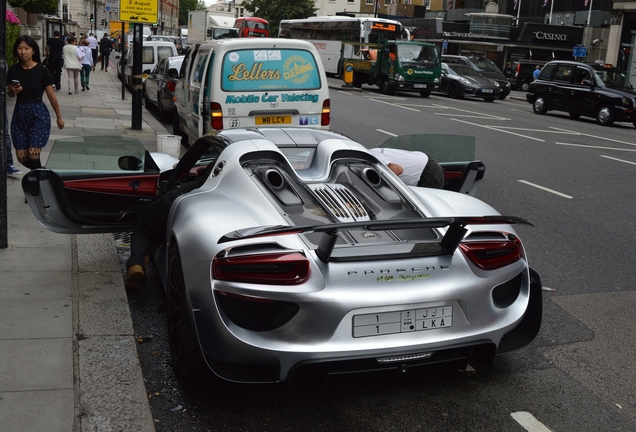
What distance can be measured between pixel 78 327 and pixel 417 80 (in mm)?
28094

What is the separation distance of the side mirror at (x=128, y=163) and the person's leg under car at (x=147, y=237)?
0.59m

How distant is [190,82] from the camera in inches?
503

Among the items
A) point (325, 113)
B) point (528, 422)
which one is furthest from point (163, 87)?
point (528, 422)

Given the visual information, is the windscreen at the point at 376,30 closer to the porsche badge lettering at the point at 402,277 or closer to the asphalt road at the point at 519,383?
the asphalt road at the point at 519,383

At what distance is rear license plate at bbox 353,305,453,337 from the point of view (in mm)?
3699

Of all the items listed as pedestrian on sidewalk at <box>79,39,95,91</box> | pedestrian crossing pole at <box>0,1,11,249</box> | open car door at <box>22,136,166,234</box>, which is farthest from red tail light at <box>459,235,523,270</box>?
pedestrian on sidewalk at <box>79,39,95,91</box>

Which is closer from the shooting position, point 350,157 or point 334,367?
point 334,367

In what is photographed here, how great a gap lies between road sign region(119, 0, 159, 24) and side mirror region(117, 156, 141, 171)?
34.8ft

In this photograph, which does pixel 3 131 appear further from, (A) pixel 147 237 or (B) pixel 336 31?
(B) pixel 336 31

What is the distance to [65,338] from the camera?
4.58 m

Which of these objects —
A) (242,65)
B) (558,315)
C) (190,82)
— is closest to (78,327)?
(558,315)

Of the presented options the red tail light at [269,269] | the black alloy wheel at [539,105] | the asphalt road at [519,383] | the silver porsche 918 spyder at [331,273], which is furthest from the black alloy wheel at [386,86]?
the red tail light at [269,269]

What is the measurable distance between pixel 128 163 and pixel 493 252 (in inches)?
119

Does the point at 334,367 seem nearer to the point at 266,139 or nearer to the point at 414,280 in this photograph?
the point at 414,280
